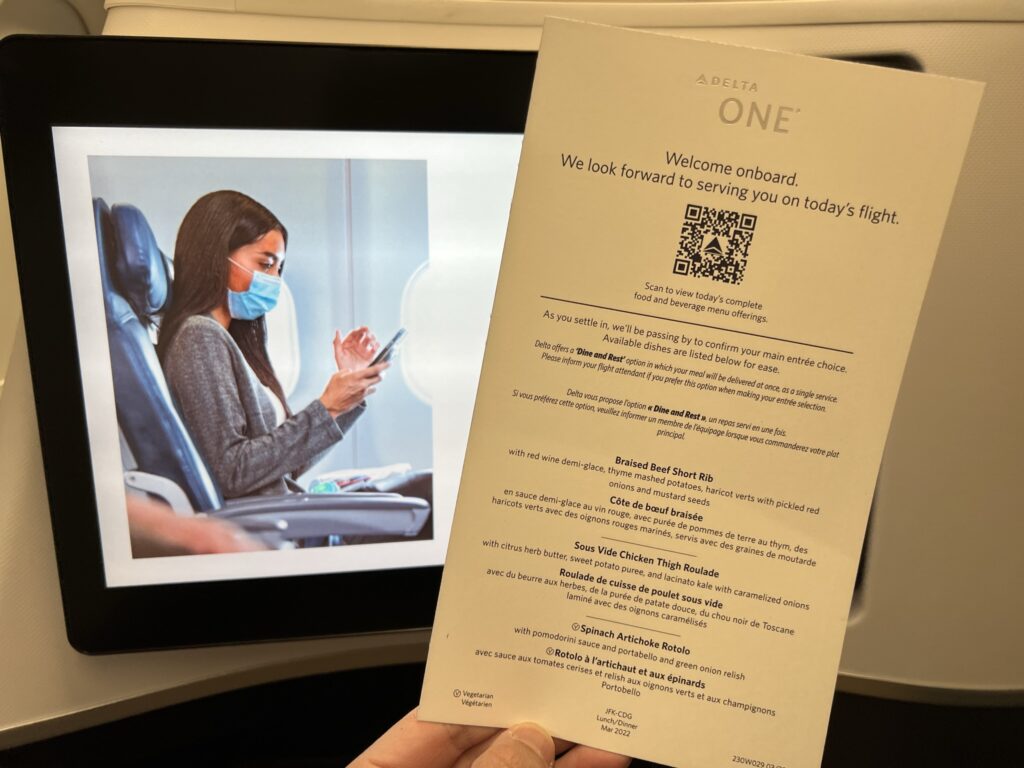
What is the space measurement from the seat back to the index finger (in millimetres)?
215

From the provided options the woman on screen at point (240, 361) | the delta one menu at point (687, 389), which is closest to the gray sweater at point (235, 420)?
the woman on screen at point (240, 361)

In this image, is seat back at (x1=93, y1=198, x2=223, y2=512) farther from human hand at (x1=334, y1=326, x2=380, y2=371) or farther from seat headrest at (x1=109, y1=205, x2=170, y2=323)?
human hand at (x1=334, y1=326, x2=380, y2=371)

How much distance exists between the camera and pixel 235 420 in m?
0.56

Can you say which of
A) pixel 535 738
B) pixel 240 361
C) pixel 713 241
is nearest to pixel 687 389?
pixel 713 241

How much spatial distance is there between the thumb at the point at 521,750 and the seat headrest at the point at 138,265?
0.38 metres

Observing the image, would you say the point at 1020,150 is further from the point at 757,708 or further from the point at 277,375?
the point at 277,375

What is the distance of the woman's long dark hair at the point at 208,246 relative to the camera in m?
0.53

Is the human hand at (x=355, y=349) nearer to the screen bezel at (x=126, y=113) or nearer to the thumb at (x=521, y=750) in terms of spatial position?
the screen bezel at (x=126, y=113)

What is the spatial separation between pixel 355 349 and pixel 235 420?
104 millimetres

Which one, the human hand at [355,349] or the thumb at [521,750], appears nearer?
the thumb at [521,750]

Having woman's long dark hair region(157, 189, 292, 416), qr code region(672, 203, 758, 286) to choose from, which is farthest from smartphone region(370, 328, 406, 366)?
qr code region(672, 203, 758, 286)

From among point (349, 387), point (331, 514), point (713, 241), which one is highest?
point (713, 241)

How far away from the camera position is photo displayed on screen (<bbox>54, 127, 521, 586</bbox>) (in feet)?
1.73

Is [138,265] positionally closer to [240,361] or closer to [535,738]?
[240,361]
